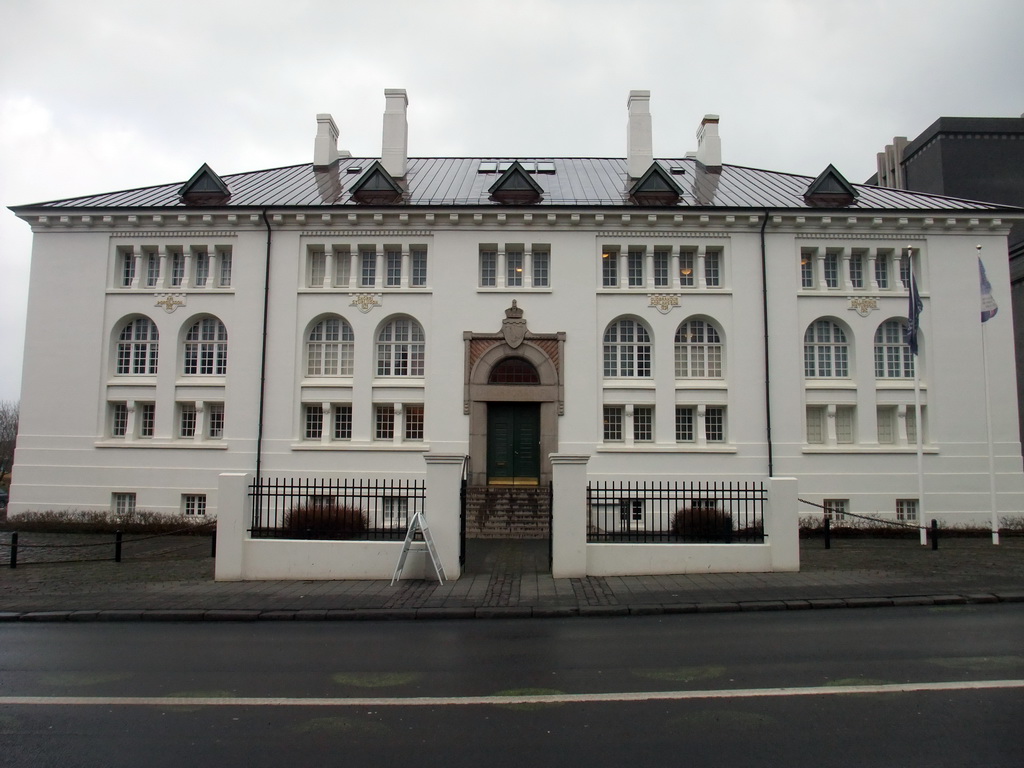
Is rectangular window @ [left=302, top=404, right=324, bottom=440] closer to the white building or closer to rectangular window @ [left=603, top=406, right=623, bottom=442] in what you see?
the white building

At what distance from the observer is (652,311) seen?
74.1 feet

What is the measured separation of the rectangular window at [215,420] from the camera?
2280 cm

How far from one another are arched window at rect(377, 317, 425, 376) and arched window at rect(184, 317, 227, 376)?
5338mm

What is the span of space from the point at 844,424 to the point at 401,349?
1498 cm

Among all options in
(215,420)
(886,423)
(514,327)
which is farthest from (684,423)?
(215,420)

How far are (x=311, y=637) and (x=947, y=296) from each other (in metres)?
22.5

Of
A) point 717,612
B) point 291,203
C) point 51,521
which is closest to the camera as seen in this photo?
point 717,612

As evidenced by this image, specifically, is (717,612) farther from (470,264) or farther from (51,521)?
(51,521)

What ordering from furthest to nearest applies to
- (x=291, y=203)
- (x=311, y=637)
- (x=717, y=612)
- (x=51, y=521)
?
(x=291, y=203)
(x=51, y=521)
(x=717, y=612)
(x=311, y=637)

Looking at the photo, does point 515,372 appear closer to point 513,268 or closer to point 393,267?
point 513,268

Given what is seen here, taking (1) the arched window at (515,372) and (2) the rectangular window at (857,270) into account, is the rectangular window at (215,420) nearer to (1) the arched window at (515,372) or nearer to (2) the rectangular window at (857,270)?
(1) the arched window at (515,372)

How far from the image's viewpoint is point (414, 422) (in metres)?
22.7

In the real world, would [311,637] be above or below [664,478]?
below

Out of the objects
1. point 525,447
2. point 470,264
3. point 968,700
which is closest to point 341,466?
point 525,447
